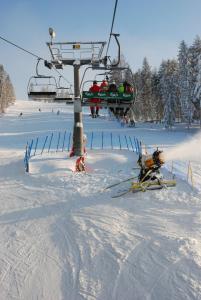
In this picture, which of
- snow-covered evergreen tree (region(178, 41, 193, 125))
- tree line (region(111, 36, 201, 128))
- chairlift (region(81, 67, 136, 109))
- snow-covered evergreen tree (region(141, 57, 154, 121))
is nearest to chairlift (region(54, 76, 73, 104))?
chairlift (region(81, 67, 136, 109))

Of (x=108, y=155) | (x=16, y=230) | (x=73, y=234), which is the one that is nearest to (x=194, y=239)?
(x=73, y=234)

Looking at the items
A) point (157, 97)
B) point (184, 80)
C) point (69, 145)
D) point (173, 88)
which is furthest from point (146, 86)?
point (69, 145)

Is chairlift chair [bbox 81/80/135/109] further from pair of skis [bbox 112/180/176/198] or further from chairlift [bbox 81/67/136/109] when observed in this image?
pair of skis [bbox 112/180/176/198]

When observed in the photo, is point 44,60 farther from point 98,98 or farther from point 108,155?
point 108,155

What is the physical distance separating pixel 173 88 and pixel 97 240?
186 feet

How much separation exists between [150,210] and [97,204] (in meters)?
2.01

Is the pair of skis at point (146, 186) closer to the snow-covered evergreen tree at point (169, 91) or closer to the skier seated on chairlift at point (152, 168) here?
the skier seated on chairlift at point (152, 168)

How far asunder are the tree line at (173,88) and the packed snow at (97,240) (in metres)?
33.7

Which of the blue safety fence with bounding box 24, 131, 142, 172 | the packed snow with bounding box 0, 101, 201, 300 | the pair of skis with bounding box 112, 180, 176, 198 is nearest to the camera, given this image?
the packed snow with bounding box 0, 101, 201, 300

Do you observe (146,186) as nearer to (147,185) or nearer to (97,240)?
(147,185)

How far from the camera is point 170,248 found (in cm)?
921

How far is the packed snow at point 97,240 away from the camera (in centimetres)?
793

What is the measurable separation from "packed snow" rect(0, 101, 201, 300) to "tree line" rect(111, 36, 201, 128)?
33681 millimetres

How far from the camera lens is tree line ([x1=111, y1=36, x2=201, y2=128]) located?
55725 millimetres
